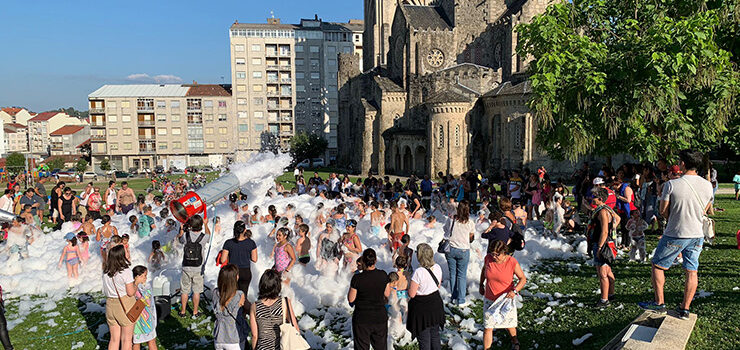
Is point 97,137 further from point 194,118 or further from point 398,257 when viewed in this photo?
point 398,257

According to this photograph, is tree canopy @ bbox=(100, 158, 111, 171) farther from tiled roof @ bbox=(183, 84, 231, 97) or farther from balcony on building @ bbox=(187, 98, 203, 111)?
tiled roof @ bbox=(183, 84, 231, 97)

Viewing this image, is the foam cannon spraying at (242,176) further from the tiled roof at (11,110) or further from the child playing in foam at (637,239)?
the tiled roof at (11,110)

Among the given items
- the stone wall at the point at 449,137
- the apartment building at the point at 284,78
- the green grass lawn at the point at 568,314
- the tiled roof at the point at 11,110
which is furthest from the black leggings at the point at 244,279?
the tiled roof at the point at 11,110

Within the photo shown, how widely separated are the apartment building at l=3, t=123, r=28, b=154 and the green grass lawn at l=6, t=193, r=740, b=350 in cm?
13816

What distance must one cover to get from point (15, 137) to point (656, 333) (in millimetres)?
152158

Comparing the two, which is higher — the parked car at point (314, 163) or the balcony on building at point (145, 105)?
the balcony on building at point (145, 105)

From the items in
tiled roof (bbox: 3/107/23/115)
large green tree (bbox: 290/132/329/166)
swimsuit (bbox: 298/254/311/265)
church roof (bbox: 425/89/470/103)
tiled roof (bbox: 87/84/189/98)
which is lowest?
swimsuit (bbox: 298/254/311/265)

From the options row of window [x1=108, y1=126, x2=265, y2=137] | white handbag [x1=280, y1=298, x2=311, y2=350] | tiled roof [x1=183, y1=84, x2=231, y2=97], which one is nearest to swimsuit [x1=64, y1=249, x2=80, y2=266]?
white handbag [x1=280, y1=298, x2=311, y2=350]

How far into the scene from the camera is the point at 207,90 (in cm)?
8400

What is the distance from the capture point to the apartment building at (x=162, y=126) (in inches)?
3118

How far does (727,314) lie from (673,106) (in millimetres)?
6358

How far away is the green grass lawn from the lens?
7.29m

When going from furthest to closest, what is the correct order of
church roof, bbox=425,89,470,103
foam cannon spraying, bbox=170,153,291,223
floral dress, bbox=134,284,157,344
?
1. church roof, bbox=425,89,470,103
2. foam cannon spraying, bbox=170,153,291,223
3. floral dress, bbox=134,284,157,344

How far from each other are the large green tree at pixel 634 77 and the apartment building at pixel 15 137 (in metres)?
142
